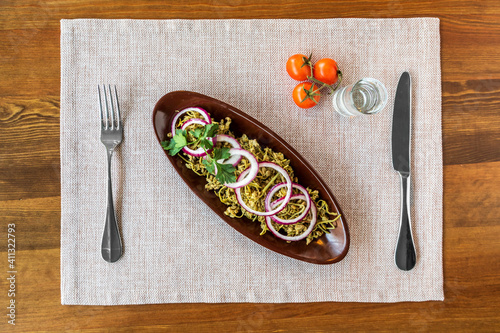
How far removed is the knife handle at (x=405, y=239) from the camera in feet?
4.32

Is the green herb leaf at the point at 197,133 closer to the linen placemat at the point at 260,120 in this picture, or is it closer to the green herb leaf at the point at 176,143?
the green herb leaf at the point at 176,143

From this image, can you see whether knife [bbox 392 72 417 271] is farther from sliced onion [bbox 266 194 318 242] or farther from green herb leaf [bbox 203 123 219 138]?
green herb leaf [bbox 203 123 219 138]

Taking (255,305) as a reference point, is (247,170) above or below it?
above

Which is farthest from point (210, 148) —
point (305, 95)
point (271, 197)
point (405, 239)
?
point (405, 239)

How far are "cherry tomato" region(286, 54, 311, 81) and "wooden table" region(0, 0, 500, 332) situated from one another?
0.75ft

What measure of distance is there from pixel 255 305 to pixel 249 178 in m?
0.55

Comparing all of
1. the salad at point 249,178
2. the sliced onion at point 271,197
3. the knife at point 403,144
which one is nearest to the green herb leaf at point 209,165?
the salad at point 249,178

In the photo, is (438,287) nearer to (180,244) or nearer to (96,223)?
(180,244)

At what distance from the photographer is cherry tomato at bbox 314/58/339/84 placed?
125cm

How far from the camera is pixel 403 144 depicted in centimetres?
132

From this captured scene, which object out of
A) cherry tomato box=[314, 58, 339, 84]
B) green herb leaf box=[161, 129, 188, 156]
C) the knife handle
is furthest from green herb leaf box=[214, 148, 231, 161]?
the knife handle

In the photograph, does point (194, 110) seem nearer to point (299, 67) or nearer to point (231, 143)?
point (231, 143)

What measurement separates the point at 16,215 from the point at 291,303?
1.16m

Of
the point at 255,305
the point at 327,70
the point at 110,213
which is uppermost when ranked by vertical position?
the point at 327,70
